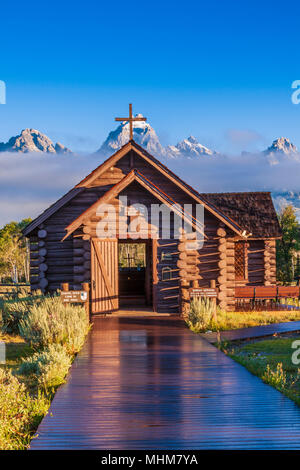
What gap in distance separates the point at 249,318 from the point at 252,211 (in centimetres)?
1155

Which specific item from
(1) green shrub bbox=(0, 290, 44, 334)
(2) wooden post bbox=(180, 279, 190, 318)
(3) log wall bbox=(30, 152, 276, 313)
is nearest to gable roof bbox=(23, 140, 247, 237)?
(3) log wall bbox=(30, 152, 276, 313)

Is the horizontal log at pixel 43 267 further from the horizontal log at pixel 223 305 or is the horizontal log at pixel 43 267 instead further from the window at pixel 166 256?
the horizontal log at pixel 223 305

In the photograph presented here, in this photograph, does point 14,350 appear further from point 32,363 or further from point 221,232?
point 221,232

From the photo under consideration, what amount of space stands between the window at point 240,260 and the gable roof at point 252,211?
2.73 ft

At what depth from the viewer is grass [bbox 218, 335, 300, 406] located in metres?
8.03

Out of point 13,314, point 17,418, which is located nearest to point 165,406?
point 17,418

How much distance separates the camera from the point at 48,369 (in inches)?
336

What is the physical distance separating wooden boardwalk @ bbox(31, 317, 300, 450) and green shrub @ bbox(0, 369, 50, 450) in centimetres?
23

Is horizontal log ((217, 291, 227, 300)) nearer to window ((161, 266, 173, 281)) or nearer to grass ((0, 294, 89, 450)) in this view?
window ((161, 266, 173, 281))

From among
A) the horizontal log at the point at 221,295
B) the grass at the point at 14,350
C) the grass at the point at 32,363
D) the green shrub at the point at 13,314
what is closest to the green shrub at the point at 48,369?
the grass at the point at 32,363

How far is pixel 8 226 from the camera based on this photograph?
54.2m

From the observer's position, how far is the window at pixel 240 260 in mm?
25453

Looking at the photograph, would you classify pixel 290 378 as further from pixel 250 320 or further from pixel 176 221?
pixel 176 221
